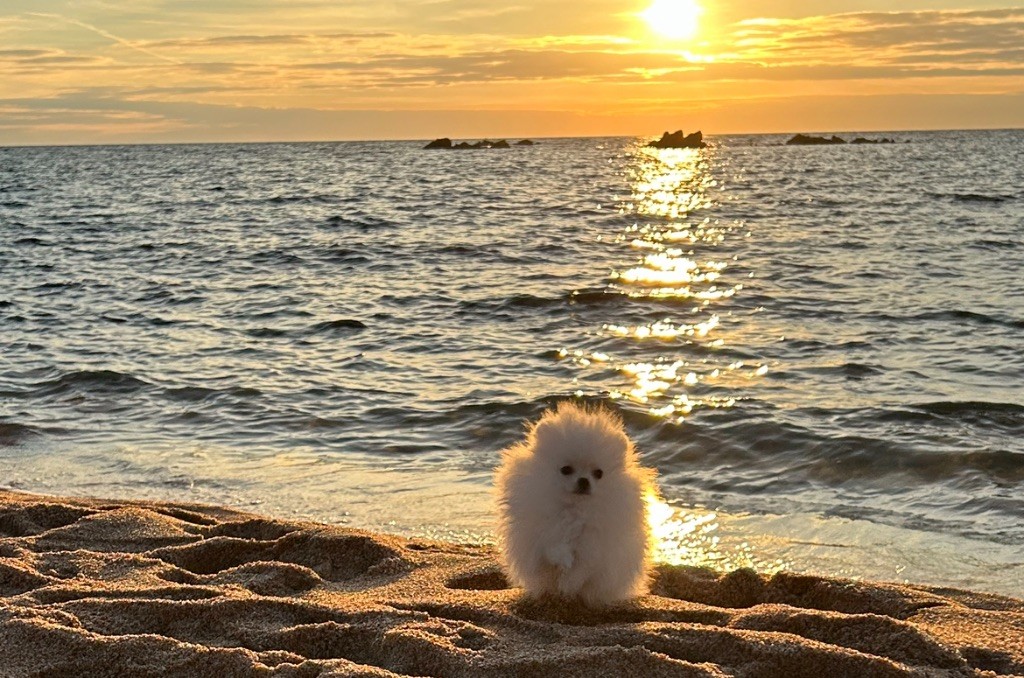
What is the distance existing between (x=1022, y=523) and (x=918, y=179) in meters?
44.5

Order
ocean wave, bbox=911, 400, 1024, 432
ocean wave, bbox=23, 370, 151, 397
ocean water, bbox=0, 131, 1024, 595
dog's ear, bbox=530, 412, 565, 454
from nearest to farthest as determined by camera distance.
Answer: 1. dog's ear, bbox=530, 412, 565, 454
2. ocean water, bbox=0, 131, 1024, 595
3. ocean wave, bbox=911, 400, 1024, 432
4. ocean wave, bbox=23, 370, 151, 397

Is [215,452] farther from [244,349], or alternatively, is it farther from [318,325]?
[318,325]

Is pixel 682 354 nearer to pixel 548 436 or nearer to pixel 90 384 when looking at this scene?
pixel 90 384

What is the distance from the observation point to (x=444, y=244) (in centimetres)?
2389

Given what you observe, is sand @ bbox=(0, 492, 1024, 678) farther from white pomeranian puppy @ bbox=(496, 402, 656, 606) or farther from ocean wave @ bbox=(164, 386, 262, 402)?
ocean wave @ bbox=(164, 386, 262, 402)

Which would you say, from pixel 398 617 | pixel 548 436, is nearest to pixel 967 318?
pixel 548 436

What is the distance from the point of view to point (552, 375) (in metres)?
11.2

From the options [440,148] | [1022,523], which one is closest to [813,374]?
[1022,523]

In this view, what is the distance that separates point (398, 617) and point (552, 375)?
6.82 m

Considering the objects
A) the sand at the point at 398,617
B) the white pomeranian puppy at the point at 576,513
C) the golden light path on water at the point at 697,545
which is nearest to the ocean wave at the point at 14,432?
the sand at the point at 398,617

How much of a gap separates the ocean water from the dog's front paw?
6.22 ft

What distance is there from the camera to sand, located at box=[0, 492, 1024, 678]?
156 inches

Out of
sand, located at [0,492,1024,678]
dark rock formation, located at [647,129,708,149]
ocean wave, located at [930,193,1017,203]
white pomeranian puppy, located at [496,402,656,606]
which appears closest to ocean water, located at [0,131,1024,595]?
sand, located at [0,492,1024,678]

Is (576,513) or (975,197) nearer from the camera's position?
(576,513)
